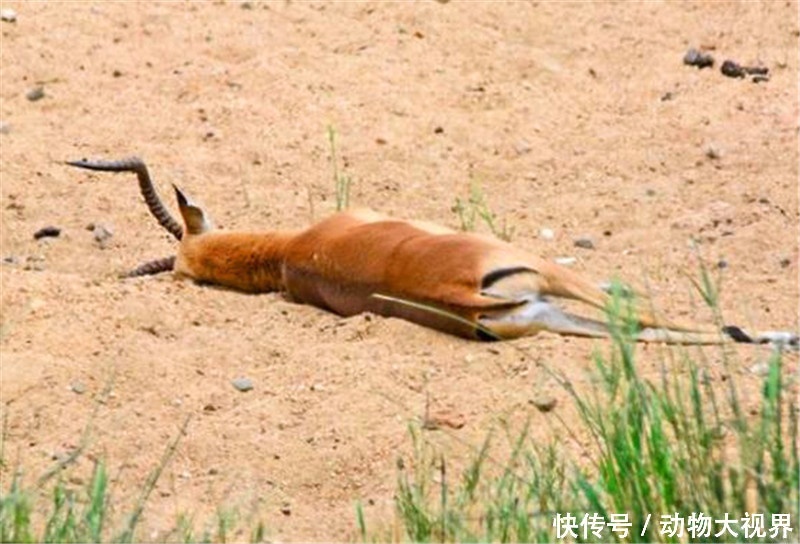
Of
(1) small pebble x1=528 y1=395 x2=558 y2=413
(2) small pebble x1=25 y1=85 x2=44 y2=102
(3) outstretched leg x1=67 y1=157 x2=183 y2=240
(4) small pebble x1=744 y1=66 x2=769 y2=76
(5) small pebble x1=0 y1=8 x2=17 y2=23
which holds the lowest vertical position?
(1) small pebble x1=528 y1=395 x2=558 y2=413

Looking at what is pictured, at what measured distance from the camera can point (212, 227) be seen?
707cm

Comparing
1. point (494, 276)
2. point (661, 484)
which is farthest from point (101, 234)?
point (661, 484)

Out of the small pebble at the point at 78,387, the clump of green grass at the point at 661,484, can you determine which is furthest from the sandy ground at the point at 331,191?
the clump of green grass at the point at 661,484

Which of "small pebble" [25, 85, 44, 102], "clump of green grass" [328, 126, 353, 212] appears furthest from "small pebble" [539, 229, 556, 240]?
"small pebble" [25, 85, 44, 102]

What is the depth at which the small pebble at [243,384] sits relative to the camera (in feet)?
18.3

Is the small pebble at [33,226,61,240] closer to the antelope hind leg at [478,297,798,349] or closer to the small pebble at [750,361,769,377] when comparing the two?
the antelope hind leg at [478,297,798,349]

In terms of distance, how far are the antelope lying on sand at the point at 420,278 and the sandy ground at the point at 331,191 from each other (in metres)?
0.10

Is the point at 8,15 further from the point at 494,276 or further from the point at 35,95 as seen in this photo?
the point at 494,276

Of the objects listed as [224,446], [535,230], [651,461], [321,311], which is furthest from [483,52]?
[651,461]

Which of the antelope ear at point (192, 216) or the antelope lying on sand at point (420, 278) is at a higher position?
the antelope ear at point (192, 216)

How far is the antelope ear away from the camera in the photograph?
22.8 feet

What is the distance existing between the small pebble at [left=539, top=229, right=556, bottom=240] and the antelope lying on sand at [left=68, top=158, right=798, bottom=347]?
58 cm

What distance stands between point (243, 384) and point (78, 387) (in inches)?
18.0

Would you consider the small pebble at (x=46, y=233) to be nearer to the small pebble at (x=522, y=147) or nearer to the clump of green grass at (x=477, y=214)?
the clump of green grass at (x=477, y=214)
